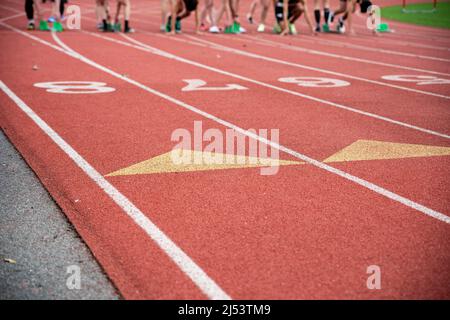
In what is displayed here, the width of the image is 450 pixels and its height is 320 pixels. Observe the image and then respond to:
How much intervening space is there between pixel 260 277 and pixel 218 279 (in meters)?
0.22

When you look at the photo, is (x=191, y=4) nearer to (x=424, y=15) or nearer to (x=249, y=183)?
(x=249, y=183)

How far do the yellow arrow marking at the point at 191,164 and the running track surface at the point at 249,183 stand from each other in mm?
108

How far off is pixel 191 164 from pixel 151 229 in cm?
159

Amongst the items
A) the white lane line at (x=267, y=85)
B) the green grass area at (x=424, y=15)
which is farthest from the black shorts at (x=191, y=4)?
the green grass area at (x=424, y=15)

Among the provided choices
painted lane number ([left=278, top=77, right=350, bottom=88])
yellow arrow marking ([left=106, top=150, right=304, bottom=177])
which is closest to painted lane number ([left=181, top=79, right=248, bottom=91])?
painted lane number ([left=278, top=77, right=350, bottom=88])

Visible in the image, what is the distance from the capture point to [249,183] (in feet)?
16.6

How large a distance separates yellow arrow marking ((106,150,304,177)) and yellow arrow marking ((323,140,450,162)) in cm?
54

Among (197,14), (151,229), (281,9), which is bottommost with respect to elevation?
(151,229)

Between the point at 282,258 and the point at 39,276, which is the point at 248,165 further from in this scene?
the point at 39,276

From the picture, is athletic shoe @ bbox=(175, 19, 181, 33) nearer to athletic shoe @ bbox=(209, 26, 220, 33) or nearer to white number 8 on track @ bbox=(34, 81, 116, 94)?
athletic shoe @ bbox=(209, 26, 220, 33)

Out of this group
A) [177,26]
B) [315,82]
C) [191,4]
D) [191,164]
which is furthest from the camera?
[177,26]

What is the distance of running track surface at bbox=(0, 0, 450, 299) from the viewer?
3.46 metres

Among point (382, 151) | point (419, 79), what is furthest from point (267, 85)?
point (382, 151)

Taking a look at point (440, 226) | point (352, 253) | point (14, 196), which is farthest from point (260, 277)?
point (14, 196)
